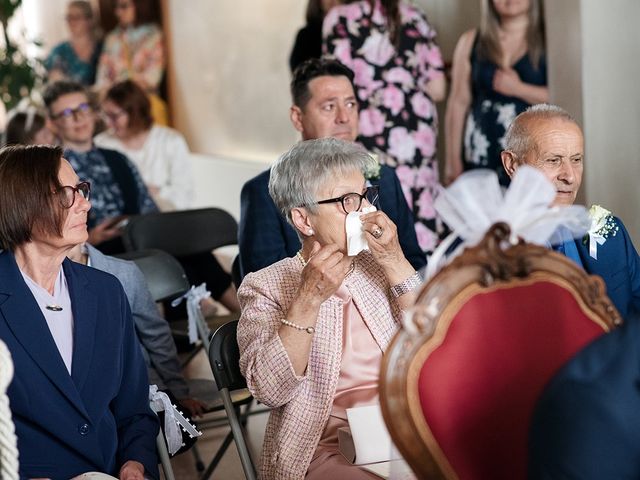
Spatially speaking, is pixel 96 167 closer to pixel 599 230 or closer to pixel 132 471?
pixel 132 471

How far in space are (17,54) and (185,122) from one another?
2.23m

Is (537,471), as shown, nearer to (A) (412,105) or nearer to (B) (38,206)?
(B) (38,206)

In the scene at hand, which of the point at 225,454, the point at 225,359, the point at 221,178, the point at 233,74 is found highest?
the point at 233,74

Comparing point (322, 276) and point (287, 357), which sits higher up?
point (322, 276)

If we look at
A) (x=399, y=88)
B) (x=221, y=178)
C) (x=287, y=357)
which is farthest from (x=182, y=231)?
(x=221, y=178)

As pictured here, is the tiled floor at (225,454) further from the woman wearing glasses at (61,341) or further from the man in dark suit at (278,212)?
the woman wearing glasses at (61,341)

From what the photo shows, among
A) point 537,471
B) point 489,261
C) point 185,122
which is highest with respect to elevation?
point 489,261

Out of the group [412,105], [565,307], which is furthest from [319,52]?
[565,307]

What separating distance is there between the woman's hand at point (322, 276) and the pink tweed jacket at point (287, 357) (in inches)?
5.0

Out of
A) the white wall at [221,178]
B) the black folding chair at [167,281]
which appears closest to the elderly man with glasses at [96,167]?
the black folding chair at [167,281]

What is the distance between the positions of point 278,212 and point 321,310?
34.4 inches

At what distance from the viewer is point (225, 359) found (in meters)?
2.68

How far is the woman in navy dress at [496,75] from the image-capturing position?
463 cm

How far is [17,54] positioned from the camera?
310 inches
